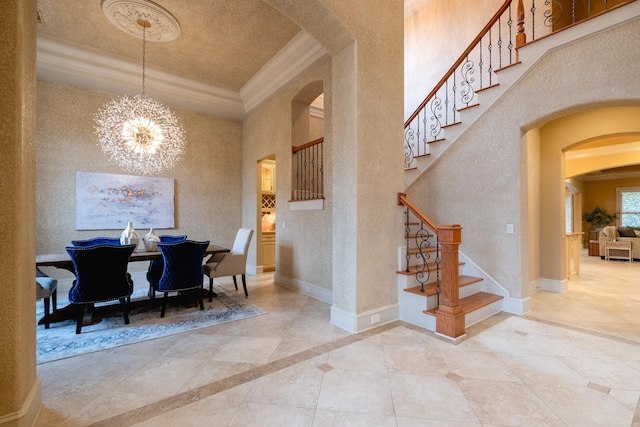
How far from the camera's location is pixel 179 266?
11.7 feet

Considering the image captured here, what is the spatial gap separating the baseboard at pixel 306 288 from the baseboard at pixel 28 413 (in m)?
3.05

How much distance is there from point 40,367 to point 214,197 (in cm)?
440

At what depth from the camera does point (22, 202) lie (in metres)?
1.54

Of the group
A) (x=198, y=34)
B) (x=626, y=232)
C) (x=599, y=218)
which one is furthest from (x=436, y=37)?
(x=599, y=218)

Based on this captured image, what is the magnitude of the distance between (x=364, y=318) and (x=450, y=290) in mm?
957

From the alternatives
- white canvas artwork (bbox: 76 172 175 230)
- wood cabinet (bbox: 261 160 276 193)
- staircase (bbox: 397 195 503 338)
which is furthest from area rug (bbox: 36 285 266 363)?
wood cabinet (bbox: 261 160 276 193)

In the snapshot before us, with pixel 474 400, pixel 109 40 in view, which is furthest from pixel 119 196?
pixel 474 400

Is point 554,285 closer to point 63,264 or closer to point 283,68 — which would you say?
point 283,68

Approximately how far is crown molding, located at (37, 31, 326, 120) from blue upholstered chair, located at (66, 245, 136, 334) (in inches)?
138

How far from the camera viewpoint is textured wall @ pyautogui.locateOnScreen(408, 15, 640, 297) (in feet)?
9.77

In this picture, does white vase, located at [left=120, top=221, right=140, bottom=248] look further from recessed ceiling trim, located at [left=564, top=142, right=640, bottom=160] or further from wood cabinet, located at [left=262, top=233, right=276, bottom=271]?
recessed ceiling trim, located at [left=564, top=142, right=640, bottom=160]

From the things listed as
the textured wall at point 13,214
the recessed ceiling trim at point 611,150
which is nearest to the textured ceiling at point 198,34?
the textured wall at point 13,214

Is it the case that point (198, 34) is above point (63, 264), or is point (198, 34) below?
above

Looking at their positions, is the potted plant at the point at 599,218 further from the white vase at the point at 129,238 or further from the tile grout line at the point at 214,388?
the white vase at the point at 129,238
